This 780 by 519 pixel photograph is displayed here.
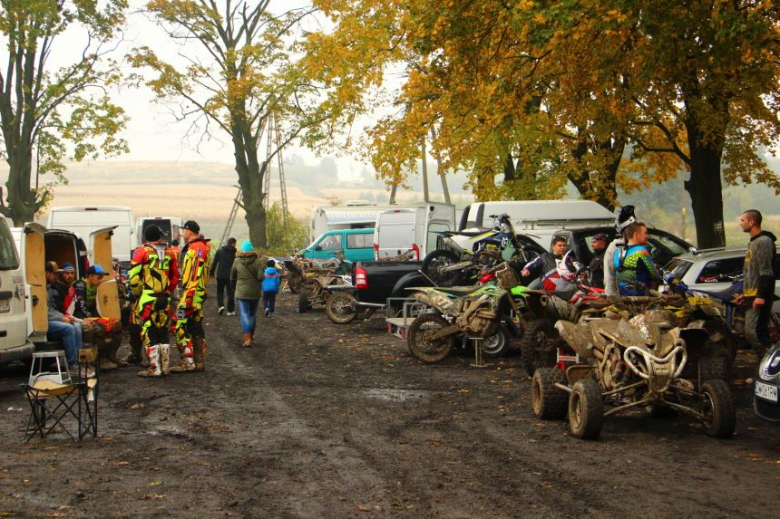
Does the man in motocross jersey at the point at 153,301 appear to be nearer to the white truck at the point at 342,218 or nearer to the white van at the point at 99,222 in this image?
the white van at the point at 99,222

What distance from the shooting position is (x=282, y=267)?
30500 millimetres

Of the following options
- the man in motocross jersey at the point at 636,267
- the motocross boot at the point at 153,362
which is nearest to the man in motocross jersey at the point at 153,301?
the motocross boot at the point at 153,362

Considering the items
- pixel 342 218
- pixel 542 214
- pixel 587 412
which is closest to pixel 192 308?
pixel 587 412

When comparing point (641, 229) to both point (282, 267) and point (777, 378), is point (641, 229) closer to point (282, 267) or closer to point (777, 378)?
point (777, 378)

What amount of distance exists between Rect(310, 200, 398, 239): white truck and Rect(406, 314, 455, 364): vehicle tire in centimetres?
2221

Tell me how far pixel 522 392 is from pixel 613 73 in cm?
732

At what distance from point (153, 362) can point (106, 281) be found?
2436 mm

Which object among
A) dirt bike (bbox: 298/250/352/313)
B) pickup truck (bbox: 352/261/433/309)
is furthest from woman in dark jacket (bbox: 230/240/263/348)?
dirt bike (bbox: 298/250/352/313)

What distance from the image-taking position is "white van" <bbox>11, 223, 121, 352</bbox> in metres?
11.7

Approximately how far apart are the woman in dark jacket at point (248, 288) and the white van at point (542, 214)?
5655mm

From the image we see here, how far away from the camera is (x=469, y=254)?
52.9ft

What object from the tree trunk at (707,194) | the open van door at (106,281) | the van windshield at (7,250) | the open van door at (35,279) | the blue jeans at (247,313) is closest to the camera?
the van windshield at (7,250)

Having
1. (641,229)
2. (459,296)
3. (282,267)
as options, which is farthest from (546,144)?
(641,229)

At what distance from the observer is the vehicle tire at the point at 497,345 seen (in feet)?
46.3
